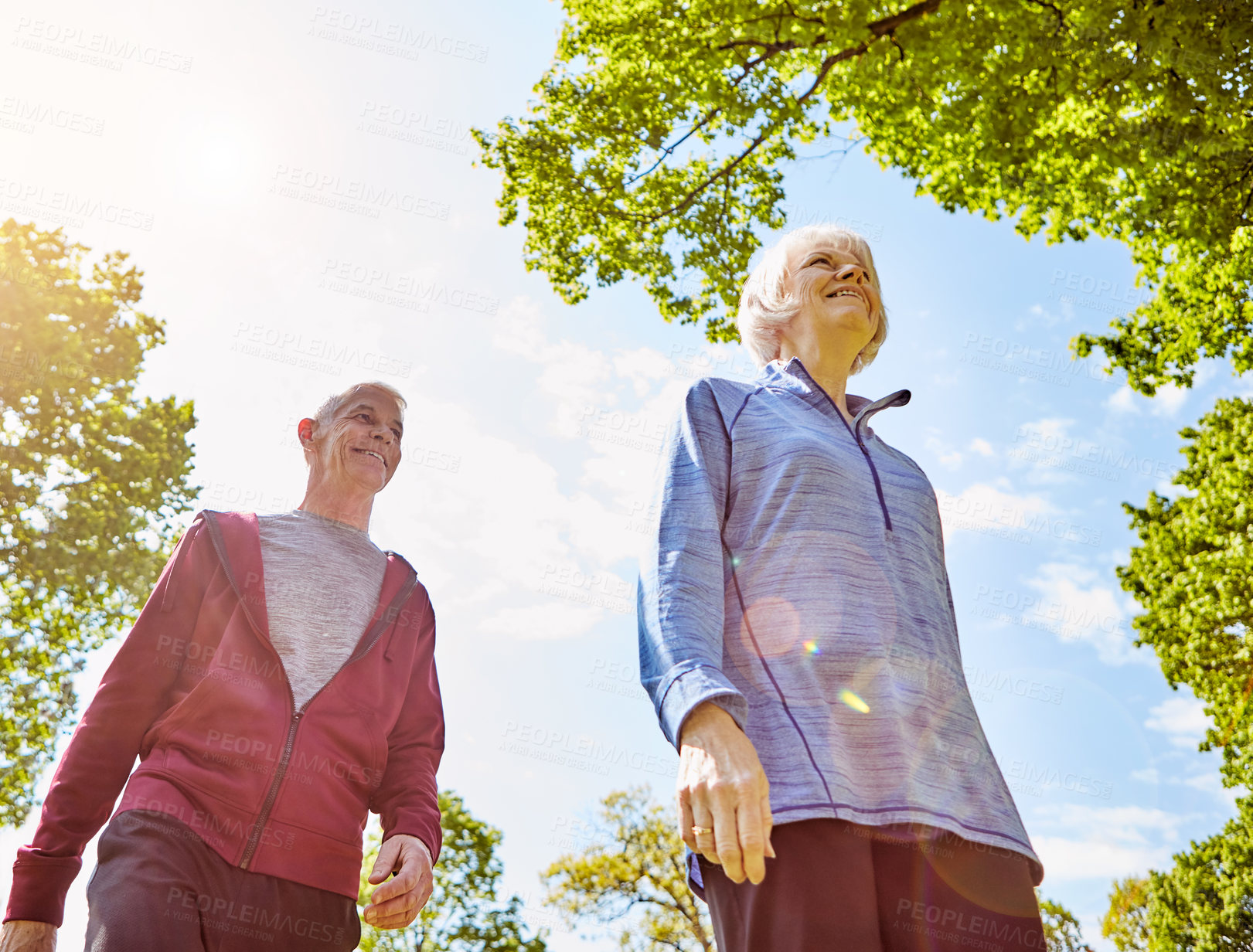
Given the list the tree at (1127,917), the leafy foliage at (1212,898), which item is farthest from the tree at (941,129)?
the tree at (1127,917)

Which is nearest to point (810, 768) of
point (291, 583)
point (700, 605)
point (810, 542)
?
point (700, 605)

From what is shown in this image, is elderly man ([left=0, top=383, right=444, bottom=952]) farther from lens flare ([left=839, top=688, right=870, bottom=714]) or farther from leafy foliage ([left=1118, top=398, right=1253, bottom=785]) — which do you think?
leafy foliage ([left=1118, top=398, right=1253, bottom=785])

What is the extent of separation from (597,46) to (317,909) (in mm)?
8202

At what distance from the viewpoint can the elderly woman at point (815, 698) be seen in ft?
5.12

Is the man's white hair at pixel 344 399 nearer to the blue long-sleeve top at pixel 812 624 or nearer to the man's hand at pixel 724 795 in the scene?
the blue long-sleeve top at pixel 812 624

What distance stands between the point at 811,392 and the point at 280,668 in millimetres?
1713

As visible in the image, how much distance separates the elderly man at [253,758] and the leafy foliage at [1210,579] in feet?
46.3

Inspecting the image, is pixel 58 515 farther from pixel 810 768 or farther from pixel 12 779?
pixel 810 768

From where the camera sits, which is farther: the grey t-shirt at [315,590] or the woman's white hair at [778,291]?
the grey t-shirt at [315,590]

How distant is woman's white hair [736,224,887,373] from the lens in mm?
2748

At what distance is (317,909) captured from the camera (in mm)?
2600

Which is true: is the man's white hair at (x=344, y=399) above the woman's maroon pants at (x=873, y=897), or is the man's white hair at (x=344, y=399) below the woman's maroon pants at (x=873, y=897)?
→ above

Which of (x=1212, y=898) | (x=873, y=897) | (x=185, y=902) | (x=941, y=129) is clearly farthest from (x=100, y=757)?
(x=1212, y=898)

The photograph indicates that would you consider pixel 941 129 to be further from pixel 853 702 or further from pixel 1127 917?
pixel 1127 917
